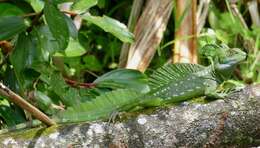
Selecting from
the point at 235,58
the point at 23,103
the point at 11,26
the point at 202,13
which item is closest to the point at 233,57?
the point at 235,58

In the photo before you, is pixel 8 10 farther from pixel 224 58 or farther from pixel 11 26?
pixel 224 58

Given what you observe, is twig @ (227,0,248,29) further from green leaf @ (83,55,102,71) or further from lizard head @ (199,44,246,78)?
lizard head @ (199,44,246,78)

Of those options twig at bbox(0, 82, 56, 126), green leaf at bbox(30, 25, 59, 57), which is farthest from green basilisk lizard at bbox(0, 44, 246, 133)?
green leaf at bbox(30, 25, 59, 57)

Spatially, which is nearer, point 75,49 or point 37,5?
point 37,5

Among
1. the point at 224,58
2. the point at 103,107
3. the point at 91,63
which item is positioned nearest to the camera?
the point at 103,107

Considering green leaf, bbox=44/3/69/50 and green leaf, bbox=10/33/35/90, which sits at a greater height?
green leaf, bbox=44/3/69/50

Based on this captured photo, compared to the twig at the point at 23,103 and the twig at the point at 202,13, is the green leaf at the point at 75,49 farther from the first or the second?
the twig at the point at 202,13
